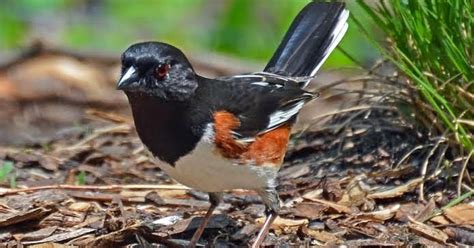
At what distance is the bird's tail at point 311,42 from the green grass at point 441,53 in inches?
11.4

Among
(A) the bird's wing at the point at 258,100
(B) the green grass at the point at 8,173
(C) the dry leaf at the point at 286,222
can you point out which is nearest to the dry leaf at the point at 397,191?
(C) the dry leaf at the point at 286,222

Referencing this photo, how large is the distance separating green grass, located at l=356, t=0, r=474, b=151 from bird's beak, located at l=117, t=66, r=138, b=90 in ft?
3.69

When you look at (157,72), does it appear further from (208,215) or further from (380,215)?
(380,215)

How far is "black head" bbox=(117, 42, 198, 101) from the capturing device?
4059mm

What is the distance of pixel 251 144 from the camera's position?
4.38 meters

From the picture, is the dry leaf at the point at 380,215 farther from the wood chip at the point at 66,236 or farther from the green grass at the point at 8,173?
the green grass at the point at 8,173

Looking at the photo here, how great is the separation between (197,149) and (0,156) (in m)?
1.78

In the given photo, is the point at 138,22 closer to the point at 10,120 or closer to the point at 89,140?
the point at 10,120

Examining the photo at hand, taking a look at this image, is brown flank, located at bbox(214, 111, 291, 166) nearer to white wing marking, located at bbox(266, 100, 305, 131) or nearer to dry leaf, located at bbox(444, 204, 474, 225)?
white wing marking, located at bbox(266, 100, 305, 131)

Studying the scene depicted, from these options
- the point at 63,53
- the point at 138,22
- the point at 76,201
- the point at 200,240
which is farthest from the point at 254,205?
the point at 138,22

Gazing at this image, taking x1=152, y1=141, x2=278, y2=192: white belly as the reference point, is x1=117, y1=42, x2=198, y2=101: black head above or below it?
above

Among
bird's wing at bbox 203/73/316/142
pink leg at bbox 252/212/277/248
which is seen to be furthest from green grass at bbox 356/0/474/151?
pink leg at bbox 252/212/277/248

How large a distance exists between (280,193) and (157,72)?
112 cm

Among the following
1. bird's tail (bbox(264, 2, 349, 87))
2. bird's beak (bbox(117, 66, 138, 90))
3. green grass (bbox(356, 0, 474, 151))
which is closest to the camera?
bird's beak (bbox(117, 66, 138, 90))
